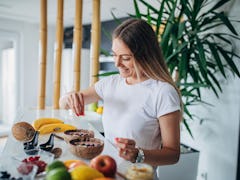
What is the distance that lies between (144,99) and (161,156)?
278 mm

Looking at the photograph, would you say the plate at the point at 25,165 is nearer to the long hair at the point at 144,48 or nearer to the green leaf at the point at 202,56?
the long hair at the point at 144,48

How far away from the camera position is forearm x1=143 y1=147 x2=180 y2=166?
97 centimetres

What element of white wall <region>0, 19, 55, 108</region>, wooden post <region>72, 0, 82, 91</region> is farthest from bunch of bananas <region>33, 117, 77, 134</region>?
white wall <region>0, 19, 55, 108</region>

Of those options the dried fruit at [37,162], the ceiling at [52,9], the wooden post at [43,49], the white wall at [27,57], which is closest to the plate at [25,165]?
the dried fruit at [37,162]

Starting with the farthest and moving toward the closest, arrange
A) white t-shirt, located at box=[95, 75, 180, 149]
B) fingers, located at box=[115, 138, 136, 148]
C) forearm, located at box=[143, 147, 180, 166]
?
white t-shirt, located at box=[95, 75, 180, 149] < forearm, located at box=[143, 147, 180, 166] < fingers, located at box=[115, 138, 136, 148]

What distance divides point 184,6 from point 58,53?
1.24 meters

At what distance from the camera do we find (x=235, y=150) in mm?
2209

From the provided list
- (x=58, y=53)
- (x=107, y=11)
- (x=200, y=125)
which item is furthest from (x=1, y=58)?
(x=200, y=125)

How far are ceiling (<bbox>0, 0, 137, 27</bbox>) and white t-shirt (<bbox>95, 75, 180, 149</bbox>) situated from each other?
8.33ft

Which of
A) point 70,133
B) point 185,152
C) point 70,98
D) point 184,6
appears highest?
point 184,6

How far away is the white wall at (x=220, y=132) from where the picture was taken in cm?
219

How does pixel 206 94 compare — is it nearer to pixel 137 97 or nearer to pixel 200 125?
pixel 200 125

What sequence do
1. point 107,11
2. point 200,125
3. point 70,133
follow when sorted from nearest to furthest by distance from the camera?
point 70,133
point 200,125
point 107,11

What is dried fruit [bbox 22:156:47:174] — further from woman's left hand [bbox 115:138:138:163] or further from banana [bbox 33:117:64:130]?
banana [bbox 33:117:64:130]
